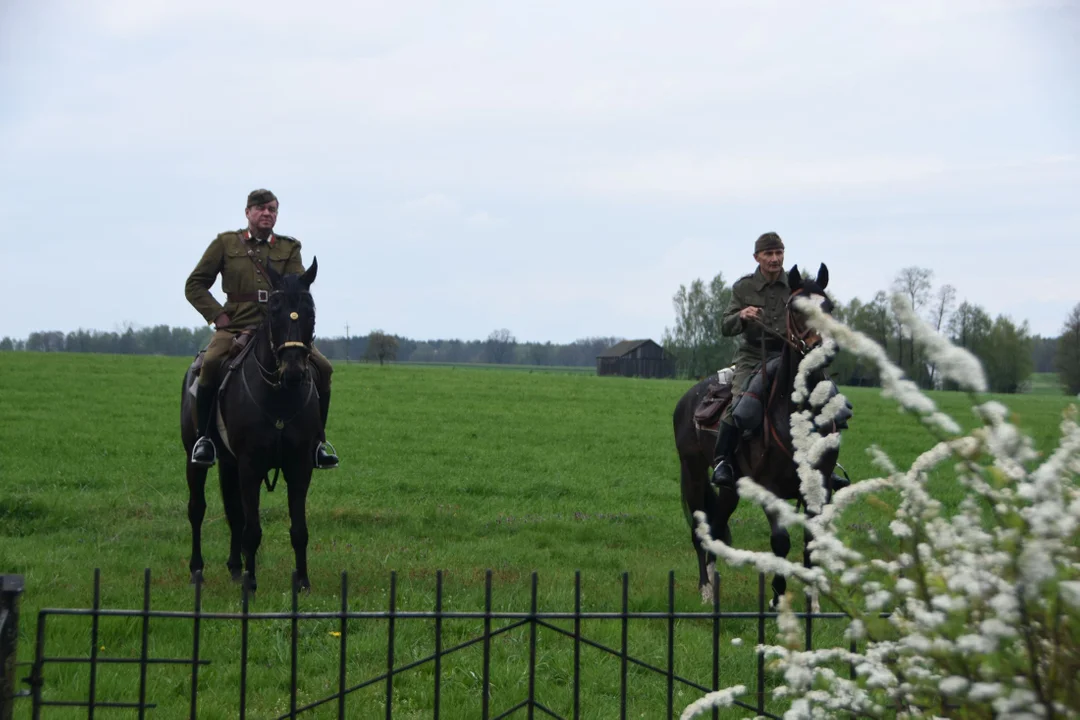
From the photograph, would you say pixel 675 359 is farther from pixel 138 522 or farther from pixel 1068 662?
pixel 1068 662

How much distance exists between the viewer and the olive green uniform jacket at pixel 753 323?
9188mm

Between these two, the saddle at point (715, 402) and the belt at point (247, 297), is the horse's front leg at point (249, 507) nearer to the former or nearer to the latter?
the belt at point (247, 297)

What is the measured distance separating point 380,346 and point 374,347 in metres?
2.36

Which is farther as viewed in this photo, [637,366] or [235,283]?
[637,366]

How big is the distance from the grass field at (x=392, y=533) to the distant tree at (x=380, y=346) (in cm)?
5258

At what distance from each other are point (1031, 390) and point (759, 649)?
79.8 m

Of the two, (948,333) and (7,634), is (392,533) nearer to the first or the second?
(7,634)

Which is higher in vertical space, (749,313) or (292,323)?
(749,313)

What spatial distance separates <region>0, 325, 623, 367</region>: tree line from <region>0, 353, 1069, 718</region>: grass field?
1646 centimetres

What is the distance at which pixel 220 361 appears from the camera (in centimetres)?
979

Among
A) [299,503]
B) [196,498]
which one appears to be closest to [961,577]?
[299,503]

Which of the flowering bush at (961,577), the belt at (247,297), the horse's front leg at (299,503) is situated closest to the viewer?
the flowering bush at (961,577)

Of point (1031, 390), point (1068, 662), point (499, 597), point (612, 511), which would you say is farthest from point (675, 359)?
point (1068, 662)

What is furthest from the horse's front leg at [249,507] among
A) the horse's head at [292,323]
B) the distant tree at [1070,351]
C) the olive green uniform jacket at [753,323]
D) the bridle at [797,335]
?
the distant tree at [1070,351]
